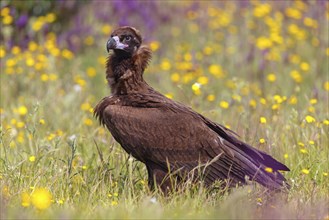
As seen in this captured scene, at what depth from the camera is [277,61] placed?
33.0 feet

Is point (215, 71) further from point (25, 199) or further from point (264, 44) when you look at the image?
point (25, 199)

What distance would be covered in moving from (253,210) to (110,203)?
3.07ft

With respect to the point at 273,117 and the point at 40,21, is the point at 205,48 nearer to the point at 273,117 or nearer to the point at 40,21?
the point at 40,21

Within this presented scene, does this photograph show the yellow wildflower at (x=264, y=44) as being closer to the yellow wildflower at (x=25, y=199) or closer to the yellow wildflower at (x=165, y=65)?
the yellow wildflower at (x=165, y=65)

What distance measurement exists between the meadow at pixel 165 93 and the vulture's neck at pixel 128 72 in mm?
500

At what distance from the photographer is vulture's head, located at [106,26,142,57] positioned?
5.89 metres

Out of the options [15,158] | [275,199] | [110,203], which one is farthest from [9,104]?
[275,199]

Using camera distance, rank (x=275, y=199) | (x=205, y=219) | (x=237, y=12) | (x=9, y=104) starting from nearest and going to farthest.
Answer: (x=205, y=219)
(x=275, y=199)
(x=9, y=104)
(x=237, y=12)

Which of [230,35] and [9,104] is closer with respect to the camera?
[9,104]

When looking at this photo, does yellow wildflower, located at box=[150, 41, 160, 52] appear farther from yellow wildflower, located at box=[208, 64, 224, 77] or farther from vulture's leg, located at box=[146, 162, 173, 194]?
vulture's leg, located at box=[146, 162, 173, 194]

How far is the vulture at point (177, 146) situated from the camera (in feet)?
18.2

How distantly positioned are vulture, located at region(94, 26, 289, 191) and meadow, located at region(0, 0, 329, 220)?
0.16 metres

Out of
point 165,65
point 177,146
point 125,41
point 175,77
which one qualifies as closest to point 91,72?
point 165,65

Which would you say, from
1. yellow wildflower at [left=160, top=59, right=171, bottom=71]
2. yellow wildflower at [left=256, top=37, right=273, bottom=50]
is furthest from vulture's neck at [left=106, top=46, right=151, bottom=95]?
yellow wildflower at [left=256, top=37, right=273, bottom=50]
